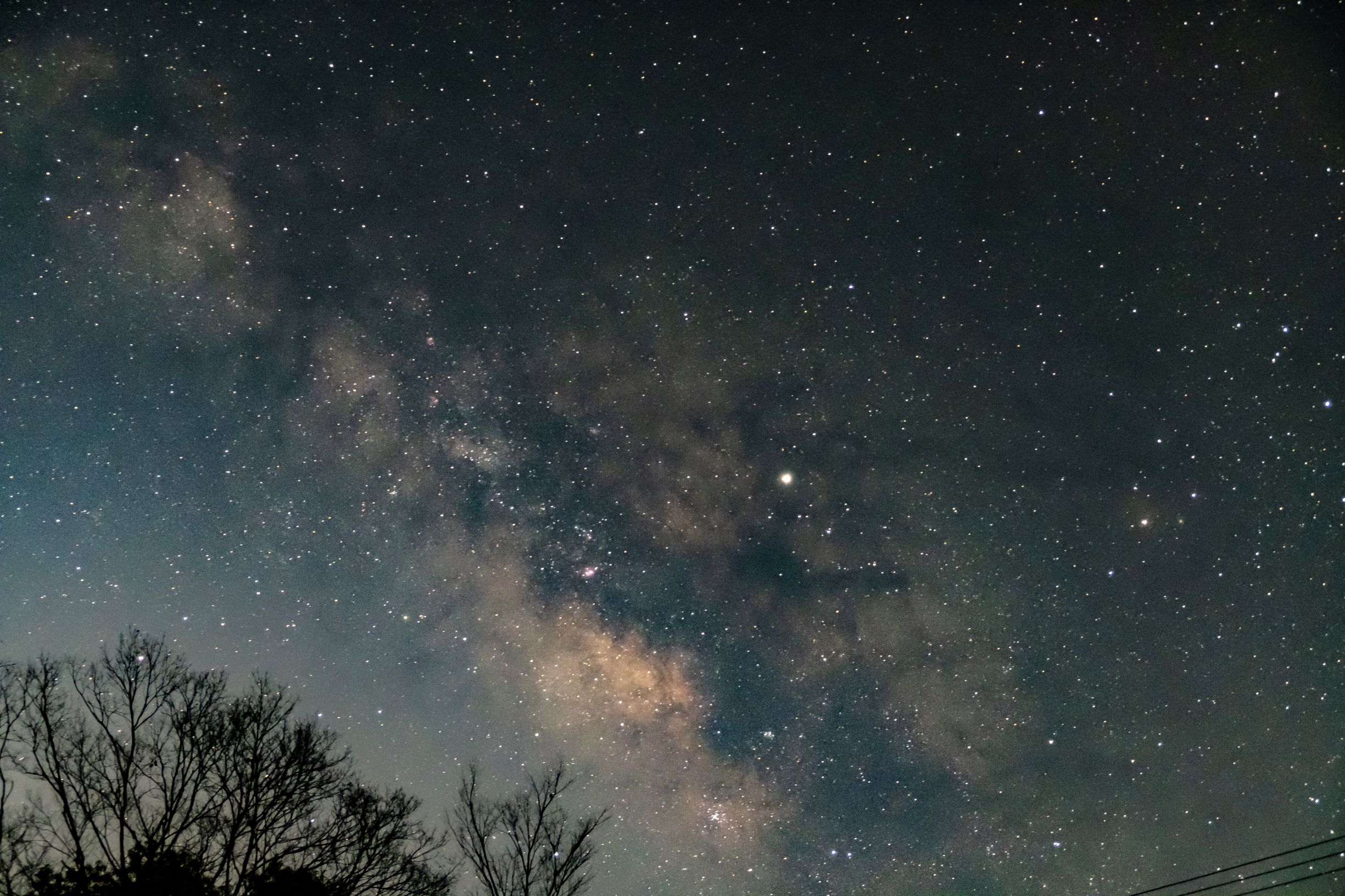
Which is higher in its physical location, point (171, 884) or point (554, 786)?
point (554, 786)

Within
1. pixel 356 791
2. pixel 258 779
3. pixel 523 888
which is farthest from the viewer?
pixel 523 888

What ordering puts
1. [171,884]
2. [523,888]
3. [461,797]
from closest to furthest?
1. [171,884]
2. [523,888]
3. [461,797]

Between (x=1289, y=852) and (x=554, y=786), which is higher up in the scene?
(x=554, y=786)

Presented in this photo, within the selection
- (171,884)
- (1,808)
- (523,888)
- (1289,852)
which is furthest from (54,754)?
(1289,852)

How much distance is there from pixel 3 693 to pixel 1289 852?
67.7 feet

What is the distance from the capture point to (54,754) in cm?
986

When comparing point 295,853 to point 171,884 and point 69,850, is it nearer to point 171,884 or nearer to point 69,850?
point 171,884

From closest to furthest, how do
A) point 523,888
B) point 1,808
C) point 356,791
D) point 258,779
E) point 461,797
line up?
point 1,808, point 258,779, point 356,791, point 523,888, point 461,797

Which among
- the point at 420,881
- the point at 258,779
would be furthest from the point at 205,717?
the point at 420,881

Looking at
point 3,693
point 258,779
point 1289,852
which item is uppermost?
point 3,693

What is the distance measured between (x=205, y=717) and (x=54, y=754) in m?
1.90

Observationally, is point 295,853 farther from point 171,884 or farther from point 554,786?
point 554,786

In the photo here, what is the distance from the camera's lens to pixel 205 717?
10.7m

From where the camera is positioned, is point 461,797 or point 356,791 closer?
point 356,791
